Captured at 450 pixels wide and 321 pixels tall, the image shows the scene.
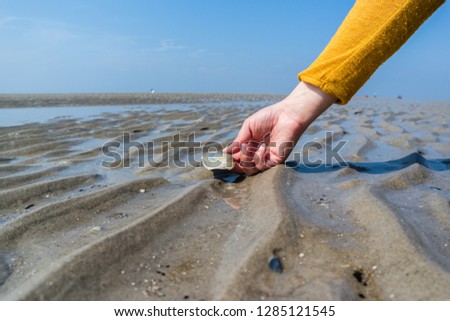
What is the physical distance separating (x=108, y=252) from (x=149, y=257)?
15 centimetres

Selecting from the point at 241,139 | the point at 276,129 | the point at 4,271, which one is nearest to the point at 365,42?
the point at 276,129

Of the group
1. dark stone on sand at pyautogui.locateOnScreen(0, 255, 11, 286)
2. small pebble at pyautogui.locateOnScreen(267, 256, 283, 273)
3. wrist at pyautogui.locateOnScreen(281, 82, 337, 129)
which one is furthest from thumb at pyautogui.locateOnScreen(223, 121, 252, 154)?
dark stone on sand at pyautogui.locateOnScreen(0, 255, 11, 286)

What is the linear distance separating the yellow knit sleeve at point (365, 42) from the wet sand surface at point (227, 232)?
605 mm

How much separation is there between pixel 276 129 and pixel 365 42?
2.43 feet

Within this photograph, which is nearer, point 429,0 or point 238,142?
point 429,0

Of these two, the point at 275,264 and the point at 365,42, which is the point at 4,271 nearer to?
the point at 275,264

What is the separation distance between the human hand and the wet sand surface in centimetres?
13

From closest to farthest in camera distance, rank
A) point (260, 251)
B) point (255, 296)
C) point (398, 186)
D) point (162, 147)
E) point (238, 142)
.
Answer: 1. point (255, 296)
2. point (260, 251)
3. point (398, 186)
4. point (238, 142)
5. point (162, 147)

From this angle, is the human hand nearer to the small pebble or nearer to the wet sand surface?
the wet sand surface

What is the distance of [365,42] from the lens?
7.14 feet

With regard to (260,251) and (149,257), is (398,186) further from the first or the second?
(149,257)

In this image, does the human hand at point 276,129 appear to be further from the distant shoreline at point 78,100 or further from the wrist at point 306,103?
the distant shoreline at point 78,100
